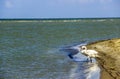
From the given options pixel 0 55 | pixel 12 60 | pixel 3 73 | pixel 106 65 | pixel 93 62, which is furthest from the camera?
pixel 0 55

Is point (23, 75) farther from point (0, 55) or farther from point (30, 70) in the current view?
point (0, 55)

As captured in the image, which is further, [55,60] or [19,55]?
[19,55]

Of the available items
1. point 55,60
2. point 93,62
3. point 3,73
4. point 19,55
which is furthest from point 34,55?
point 3,73

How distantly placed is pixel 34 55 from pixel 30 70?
5865mm

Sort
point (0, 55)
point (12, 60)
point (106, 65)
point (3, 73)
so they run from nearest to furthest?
point (3, 73)
point (106, 65)
point (12, 60)
point (0, 55)

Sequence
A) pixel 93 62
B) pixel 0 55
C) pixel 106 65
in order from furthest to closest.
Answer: pixel 0 55
pixel 93 62
pixel 106 65

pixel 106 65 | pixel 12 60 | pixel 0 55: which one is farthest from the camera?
pixel 0 55

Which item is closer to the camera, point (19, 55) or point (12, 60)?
point (12, 60)

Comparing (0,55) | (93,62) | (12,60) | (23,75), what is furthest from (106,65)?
(0,55)

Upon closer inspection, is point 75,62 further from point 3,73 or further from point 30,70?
point 3,73

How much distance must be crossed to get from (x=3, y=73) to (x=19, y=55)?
6.44 metres

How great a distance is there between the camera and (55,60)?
20812mm

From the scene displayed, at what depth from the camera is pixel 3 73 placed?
1652 centimetres

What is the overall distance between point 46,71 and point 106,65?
9.93 ft
